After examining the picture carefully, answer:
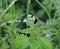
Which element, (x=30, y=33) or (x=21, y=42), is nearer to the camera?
(x=21, y=42)

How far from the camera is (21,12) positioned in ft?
7.43

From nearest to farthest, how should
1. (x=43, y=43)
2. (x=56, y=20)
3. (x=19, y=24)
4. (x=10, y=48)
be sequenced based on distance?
(x=43, y=43) < (x=10, y=48) < (x=56, y=20) < (x=19, y=24)

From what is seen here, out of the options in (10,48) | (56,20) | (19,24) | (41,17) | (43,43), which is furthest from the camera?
(41,17)

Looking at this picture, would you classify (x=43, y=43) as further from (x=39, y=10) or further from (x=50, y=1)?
(x=39, y=10)

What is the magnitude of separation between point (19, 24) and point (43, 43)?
616mm

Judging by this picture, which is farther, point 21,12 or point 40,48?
point 21,12

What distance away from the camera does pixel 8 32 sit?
1876 millimetres

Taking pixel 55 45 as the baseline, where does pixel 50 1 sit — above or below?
above

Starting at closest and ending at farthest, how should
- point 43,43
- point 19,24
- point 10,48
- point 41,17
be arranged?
point 43,43 → point 10,48 → point 19,24 → point 41,17

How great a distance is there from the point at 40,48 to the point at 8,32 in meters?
0.38

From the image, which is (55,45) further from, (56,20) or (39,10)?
(39,10)

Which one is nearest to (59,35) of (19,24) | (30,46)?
(30,46)

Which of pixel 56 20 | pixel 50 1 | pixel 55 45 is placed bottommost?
pixel 55 45

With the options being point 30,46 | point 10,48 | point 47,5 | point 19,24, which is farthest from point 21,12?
point 30,46
